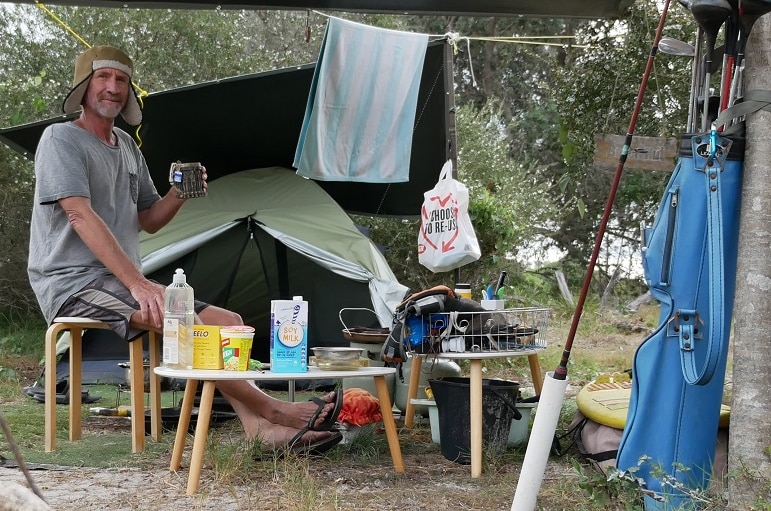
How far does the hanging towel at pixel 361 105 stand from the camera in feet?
14.8

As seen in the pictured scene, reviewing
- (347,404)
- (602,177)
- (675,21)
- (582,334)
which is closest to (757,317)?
(347,404)

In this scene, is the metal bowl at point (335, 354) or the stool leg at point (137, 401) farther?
the stool leg at point (137, 401)

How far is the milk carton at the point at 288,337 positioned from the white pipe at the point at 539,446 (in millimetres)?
747

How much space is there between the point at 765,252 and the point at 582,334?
18.6ft

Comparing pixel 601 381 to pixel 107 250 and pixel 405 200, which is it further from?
pixel 405 200

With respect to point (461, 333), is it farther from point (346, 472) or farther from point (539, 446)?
point (539, 446)

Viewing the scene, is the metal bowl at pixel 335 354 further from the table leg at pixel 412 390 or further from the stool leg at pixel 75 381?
the stool leg at pixel 75 381

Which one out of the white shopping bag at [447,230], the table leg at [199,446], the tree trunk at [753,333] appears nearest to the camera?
the tree trunk at [753,333]

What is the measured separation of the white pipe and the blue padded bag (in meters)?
0.24

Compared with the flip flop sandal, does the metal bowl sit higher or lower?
higher

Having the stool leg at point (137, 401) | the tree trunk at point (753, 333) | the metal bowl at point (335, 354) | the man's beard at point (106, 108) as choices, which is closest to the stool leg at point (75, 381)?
the stool leg at point (137, 401)

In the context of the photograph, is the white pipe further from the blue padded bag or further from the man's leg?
the man's leg

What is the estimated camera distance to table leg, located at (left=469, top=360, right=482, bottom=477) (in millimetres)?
2846

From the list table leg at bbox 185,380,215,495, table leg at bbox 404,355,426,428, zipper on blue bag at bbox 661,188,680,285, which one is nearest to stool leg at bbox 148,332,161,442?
table leg at bbox 185,380,215,495
